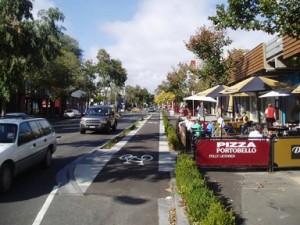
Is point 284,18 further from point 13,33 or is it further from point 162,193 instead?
point 13,33

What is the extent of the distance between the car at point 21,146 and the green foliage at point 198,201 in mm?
3631

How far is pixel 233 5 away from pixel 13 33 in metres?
16.6

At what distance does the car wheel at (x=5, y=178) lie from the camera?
886 centimetres

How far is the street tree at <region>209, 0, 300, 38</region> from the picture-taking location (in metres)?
9.81

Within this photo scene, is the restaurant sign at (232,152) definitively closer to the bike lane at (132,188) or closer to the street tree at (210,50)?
the bike lane at (132,188)

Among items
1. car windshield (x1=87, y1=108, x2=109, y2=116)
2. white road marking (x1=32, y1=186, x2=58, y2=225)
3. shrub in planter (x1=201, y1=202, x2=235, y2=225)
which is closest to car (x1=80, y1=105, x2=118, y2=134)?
car windshield (x1=87, y1=108, x2=109, y2=116)

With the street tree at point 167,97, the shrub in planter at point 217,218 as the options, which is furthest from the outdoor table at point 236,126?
the street tree at point 167,97

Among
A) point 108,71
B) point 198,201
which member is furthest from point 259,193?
point 108,71

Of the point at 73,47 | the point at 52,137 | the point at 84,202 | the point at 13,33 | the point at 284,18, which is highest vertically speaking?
the point at 73,47

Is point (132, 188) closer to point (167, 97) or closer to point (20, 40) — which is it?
point (20, 40)

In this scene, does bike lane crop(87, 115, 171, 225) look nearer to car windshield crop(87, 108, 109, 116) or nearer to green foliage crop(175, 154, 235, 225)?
green foliage crop(175, 154, 235, 225)

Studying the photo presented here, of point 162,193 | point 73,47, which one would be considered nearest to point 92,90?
point 73,47

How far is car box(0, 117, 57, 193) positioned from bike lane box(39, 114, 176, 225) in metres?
0.92

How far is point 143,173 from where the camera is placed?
11.9 metres
